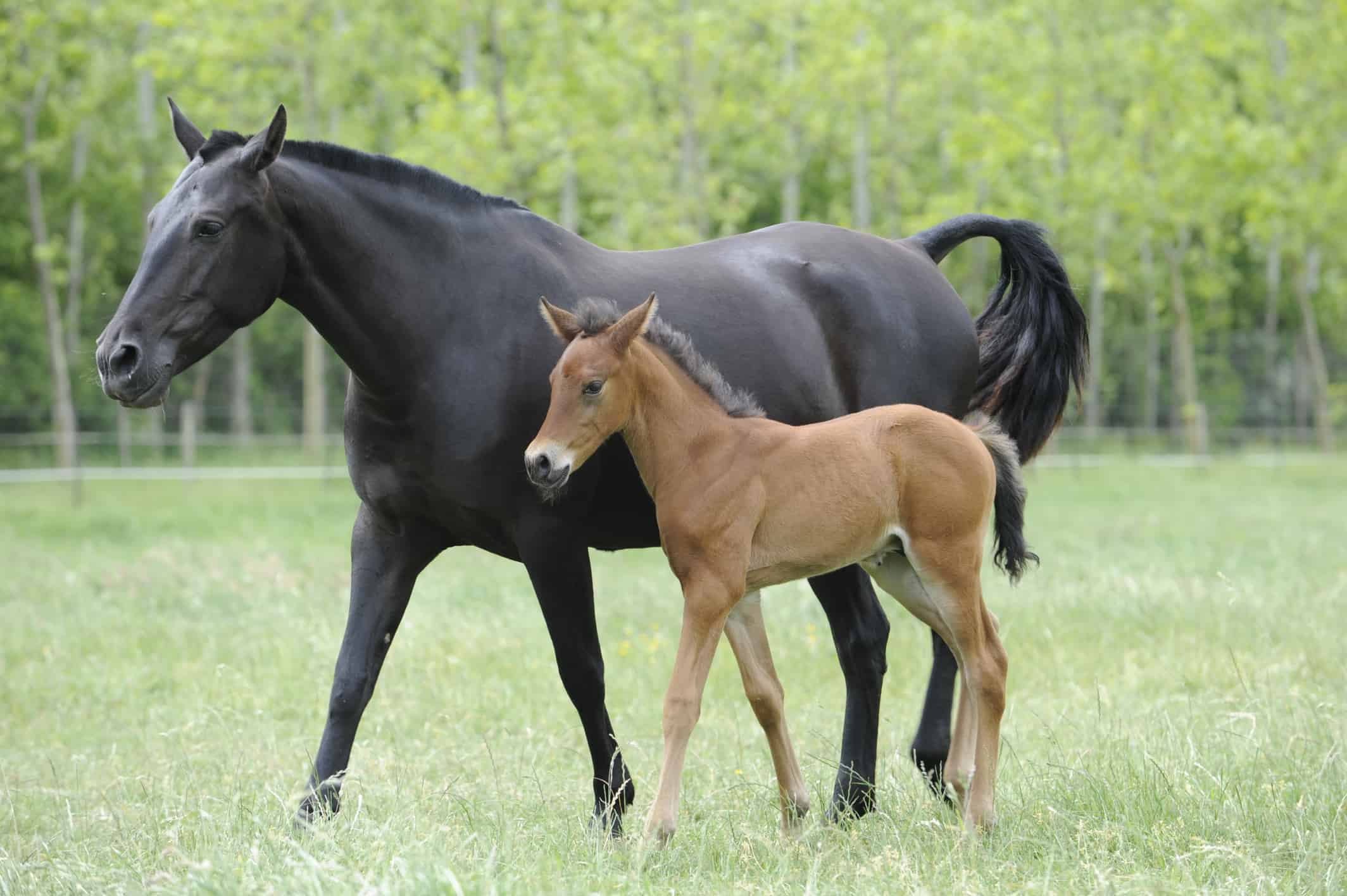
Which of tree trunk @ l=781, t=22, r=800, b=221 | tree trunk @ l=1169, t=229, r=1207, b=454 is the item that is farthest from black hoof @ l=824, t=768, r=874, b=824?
tree trunk @ l=1169, t=229, r=1207, b=454

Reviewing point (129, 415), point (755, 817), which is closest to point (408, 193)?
point (755, 817)

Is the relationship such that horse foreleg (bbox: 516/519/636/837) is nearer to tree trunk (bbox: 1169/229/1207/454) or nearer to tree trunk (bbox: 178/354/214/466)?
tree trunk (bbox: 178/354/214/466)

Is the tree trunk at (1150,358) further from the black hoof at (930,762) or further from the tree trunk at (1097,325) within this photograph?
the black hoof at (930,762)

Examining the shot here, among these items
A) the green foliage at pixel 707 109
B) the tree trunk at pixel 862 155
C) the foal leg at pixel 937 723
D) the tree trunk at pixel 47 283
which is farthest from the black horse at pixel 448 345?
the tree trunk at pixel 862 155

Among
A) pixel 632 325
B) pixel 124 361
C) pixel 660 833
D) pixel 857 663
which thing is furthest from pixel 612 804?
pixel 124 361

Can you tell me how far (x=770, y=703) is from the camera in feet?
14.0

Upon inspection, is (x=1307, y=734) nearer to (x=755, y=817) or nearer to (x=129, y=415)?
(x=755, y=817)

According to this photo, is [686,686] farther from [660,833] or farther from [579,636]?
[579,636]

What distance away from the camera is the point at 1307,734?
17.6 ft

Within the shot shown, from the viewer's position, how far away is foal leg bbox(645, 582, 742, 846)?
3.82m

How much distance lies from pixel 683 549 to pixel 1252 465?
24556 mm

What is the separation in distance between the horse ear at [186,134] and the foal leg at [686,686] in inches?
79.6

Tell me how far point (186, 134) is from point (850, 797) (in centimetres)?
302

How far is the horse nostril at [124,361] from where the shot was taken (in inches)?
153
